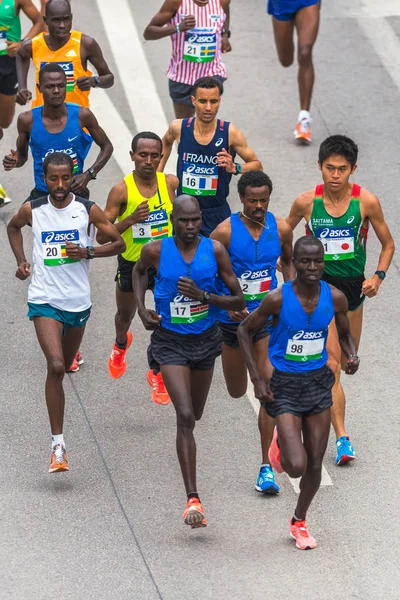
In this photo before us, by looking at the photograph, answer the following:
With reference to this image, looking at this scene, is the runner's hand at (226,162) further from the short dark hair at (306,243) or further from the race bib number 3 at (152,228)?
the short dark hair at (306,243)

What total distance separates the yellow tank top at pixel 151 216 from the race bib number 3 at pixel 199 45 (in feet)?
9.63

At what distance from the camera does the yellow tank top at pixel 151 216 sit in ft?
35.7

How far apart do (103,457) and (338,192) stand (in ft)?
8.27

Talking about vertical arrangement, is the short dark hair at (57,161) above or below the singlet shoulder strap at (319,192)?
above

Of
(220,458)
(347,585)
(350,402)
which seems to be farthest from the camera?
(350,402)

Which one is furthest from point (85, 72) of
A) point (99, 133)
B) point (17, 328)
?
point (17, 328)

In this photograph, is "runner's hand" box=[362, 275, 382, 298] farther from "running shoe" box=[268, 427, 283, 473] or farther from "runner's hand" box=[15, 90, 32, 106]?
"runner's hand" box=[15, 90, 32, 106]

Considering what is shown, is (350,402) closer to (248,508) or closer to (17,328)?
(248,508)

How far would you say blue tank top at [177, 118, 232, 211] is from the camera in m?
11.5

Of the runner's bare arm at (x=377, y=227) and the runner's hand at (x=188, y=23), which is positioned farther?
the runner's hand at (x=188, y=23)

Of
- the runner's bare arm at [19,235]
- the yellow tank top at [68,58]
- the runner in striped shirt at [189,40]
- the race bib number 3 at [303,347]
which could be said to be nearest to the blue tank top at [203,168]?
the yellow tank top at [68,58]

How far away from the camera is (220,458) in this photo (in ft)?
34.5

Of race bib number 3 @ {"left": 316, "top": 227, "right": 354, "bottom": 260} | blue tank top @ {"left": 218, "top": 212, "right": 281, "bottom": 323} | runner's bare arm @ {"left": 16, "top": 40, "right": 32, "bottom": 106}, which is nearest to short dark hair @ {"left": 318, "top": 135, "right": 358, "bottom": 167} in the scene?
race bib number 3 @ {"left": 316, "top": 227, "right": 354, "bottom": 260}

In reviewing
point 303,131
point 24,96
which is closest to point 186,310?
point 24,96
